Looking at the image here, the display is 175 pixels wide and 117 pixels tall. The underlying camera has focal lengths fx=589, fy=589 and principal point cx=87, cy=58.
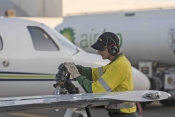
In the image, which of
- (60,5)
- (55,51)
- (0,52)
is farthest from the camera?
(60,5)

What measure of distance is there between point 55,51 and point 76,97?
5595 millimetres

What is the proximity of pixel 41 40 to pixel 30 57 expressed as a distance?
1.70 ft

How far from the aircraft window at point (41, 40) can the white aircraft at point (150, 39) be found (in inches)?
182

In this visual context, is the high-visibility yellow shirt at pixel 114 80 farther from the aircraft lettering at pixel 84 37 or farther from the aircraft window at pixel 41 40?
the aircraft lettering at pixel 84 37

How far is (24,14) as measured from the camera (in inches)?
1135

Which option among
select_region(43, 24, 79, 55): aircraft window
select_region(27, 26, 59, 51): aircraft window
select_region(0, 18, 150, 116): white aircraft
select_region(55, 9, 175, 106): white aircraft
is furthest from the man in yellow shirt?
select_region(55, 9, 175, 106): white aircraft

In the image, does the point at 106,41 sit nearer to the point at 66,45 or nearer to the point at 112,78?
the point at 112,78

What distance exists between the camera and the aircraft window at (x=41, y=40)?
397 inches

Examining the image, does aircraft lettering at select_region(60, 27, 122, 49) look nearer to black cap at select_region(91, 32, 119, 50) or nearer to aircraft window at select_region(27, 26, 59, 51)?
aircraft window at select_region(27, 26, 59, 51)

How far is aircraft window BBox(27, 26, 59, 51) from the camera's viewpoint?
10.1m

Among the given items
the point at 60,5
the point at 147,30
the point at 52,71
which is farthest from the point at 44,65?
the point at 60,5

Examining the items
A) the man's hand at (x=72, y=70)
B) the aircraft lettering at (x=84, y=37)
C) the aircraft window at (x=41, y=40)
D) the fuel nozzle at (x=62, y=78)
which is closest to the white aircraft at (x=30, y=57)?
the aircraft window at (x=41, y=40)

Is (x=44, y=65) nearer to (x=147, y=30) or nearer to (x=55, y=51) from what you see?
(x=55, y=51)

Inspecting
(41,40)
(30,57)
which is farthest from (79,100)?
(41,40)
